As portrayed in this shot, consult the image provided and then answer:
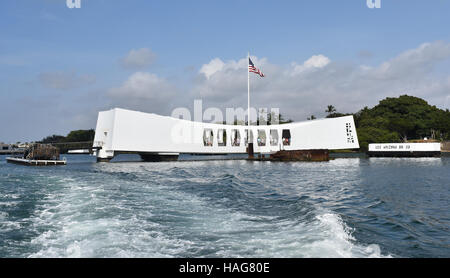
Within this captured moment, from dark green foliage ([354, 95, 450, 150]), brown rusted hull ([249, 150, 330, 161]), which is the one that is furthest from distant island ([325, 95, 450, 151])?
brown rusted hull ([249, 150, 330, 161])

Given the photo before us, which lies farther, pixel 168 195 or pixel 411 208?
pixel 168 195

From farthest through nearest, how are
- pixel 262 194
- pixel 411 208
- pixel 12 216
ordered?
pixel 262 194 → pixel 411 208 → pixel 12 216

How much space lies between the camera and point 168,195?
39.0 feet

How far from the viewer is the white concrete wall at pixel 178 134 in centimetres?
4531

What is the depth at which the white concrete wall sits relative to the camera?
45.3 m

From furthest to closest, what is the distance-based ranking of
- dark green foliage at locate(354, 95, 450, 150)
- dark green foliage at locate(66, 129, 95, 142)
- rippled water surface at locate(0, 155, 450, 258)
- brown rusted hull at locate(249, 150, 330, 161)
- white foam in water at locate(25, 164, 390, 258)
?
dark green foliage at locate(66, 129, 95, 142)
dark green foliage at locate(354, 95, 450, 150)
brown rusted hull at locate(249, 150, 330, 161)
rippled water surface at locate(0, 155, 450, 258)
white foam in water at locate(25, 164, 390, 258)

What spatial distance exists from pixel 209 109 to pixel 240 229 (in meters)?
38.9

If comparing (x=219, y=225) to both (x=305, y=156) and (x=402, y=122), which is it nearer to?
Answer: (x=305, y=156)

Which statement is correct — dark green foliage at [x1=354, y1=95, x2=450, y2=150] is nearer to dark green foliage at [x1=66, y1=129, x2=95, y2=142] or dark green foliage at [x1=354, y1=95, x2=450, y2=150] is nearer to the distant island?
the distant island

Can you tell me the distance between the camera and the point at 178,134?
50969 millimetres

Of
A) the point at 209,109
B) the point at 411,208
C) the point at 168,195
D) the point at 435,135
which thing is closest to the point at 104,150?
the point at 209,109

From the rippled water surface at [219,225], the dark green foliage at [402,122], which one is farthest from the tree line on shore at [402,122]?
the rippled water surface at [219,225]

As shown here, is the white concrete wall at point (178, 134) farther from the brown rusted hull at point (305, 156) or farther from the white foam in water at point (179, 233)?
the white foam in water at point (179, 233)
